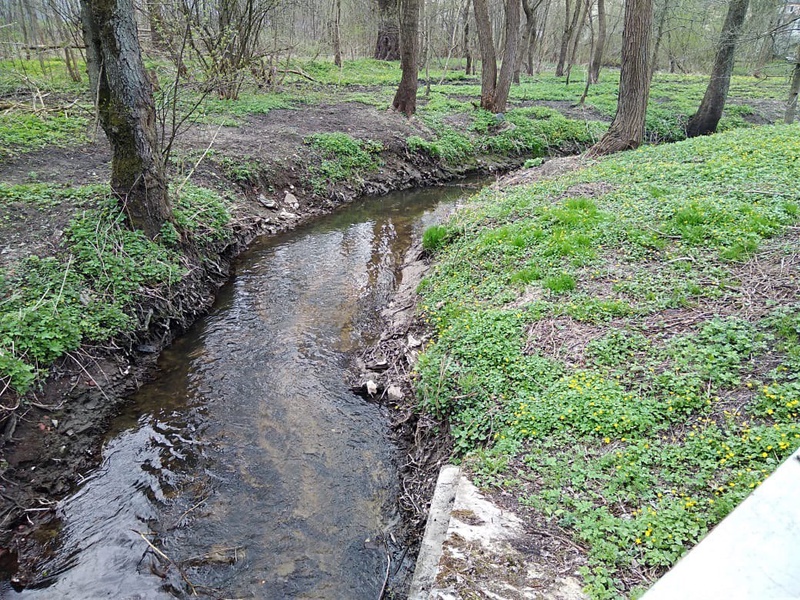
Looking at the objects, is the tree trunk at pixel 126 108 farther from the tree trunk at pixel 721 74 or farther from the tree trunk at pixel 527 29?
the tree trunk at pixel 527 29

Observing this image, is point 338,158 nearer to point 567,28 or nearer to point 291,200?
point 291,200

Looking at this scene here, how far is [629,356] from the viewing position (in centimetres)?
445

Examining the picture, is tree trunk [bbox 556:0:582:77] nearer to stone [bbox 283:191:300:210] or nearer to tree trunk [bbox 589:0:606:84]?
tree trunk [bbox 589:0:606:84]

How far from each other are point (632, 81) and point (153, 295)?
10496 mm

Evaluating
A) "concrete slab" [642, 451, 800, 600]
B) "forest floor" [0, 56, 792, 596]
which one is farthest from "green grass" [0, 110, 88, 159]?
"concrete slab" [642, 451, 800, 600]

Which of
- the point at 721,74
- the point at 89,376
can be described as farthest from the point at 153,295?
the point at 721,74

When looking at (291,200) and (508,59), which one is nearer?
(291,200)

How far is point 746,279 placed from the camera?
4.90 m

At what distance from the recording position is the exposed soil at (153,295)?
429 cm

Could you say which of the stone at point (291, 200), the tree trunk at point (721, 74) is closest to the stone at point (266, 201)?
the stone at point (291, 200)

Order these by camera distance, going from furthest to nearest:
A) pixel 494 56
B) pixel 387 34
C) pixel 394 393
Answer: pixel 387 34 → pixel 494 56 → pixel 394 393

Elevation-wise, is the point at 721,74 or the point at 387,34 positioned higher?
the point at 387,34

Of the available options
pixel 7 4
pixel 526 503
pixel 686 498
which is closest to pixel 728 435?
pixel 686 498

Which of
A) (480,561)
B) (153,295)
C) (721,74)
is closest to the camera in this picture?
(480,561)
